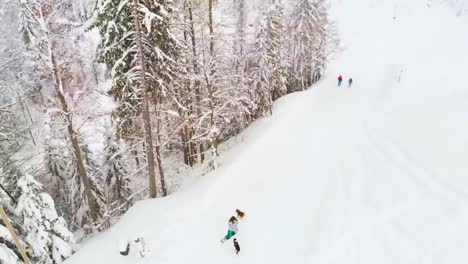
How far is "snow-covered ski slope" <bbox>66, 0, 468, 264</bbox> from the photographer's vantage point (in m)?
11.9

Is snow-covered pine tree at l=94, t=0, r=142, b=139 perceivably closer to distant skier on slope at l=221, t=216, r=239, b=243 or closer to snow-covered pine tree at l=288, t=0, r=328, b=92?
distant skier on slope at l=221, t=216, r=239, b=243

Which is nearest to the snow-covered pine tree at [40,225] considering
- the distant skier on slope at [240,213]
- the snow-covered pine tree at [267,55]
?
the distant skier on slope at [240,213]

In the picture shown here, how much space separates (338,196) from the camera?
49.0 ft

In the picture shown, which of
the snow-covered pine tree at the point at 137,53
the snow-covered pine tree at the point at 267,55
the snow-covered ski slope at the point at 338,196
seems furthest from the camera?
the snow-covered pine tree at the point at 267,55

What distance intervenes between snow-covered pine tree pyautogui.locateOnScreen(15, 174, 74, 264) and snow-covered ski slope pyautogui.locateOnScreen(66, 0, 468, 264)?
1029mm

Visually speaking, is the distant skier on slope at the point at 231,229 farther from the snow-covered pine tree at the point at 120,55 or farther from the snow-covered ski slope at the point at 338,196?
the snow-covered pine tree at the point at 120,55

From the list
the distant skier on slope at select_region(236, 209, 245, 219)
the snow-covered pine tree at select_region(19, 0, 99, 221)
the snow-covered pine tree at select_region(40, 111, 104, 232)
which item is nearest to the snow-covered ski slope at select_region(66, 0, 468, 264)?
the distant skier on slope at select_region(236, 209, 245, 219)

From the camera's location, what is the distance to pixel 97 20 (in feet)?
45.9

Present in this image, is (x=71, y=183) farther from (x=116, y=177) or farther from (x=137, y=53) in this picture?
(x=137, y=53)

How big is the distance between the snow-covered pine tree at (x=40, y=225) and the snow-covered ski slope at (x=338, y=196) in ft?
A: 3.38

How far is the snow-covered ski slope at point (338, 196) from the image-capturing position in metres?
11.9

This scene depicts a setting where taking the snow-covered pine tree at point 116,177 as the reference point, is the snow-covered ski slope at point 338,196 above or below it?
above

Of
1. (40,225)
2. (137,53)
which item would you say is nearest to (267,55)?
(137,53)

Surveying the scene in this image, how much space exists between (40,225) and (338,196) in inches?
491
